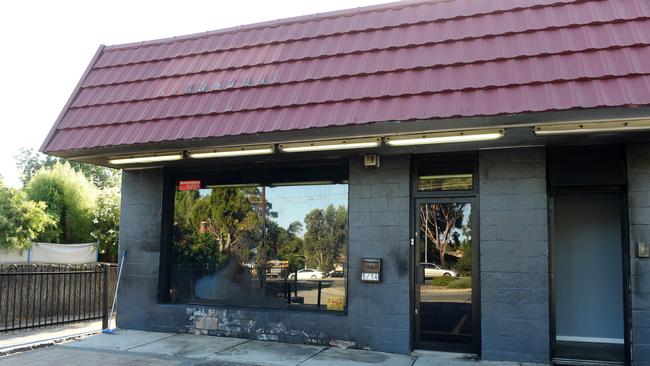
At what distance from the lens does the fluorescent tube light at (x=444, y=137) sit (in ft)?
22.1

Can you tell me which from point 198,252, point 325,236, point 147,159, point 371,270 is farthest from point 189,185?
point 371,270

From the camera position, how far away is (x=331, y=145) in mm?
7551

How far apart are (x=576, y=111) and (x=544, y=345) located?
10.5ft

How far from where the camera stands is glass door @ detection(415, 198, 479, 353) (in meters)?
7.48

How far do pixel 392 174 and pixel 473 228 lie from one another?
4.76 feet

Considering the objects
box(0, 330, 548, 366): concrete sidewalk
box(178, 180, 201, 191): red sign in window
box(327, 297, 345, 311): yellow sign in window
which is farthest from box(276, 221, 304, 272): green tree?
box(178, 180, 201, 191): red sign in window

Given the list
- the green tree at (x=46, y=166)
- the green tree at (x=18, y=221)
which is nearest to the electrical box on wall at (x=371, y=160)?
the green tree at (x=18, y=221)

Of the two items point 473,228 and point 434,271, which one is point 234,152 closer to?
point 434,271

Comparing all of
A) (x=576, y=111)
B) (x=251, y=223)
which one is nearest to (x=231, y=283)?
(x=251, y=223)

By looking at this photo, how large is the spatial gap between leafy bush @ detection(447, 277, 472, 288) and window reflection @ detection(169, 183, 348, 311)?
169 centimetres

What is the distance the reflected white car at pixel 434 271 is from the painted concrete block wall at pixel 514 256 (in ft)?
1.72

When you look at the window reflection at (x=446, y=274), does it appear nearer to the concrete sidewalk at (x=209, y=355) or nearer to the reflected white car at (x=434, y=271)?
the reflected white car at (x=434, y=271)

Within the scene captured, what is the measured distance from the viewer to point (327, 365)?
682 centimetres

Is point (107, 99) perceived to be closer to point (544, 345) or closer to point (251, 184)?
point (251, 184)
